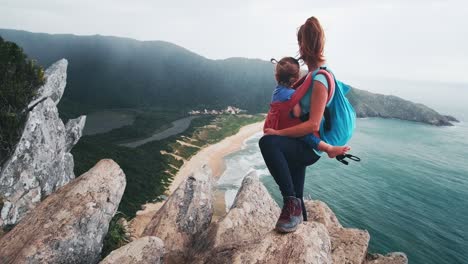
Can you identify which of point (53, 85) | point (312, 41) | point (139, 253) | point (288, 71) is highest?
point (312, 41)

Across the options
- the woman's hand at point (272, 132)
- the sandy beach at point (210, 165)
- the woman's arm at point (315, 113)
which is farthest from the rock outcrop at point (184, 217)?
the sandy beach at point (210, 165)

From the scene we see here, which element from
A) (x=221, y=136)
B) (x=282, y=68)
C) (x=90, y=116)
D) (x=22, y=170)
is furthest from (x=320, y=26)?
(x=90, y=116)

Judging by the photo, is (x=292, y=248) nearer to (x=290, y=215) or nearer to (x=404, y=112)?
(x=290, y=215)

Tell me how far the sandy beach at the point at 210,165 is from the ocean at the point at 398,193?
2.17 m

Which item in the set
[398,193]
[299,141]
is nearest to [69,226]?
[299,141]

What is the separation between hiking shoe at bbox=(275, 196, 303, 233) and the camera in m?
6.50

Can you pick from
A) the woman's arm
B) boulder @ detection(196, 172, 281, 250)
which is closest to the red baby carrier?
the woman's arm

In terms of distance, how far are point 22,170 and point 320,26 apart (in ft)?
76.6

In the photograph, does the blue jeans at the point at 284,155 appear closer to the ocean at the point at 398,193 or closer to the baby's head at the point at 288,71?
the baby's head at the point at 288,71

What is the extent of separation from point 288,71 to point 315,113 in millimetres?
1036

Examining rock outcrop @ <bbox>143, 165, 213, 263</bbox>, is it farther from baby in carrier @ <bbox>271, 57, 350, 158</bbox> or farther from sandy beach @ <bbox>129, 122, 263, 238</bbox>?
sandy beach @ <bbox>129, 122, 263, 238</bbox>

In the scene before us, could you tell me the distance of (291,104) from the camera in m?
5.56

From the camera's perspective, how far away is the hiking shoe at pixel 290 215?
6.50 m

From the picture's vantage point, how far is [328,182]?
190 ft
